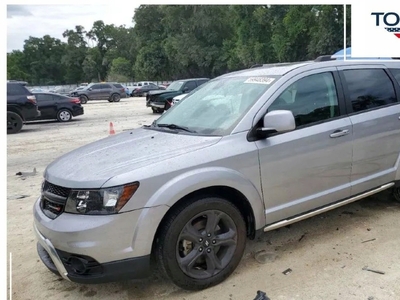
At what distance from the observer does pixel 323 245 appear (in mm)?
3420

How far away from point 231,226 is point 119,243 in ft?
3.00

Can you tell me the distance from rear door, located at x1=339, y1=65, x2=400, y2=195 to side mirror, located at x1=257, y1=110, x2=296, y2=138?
955mm

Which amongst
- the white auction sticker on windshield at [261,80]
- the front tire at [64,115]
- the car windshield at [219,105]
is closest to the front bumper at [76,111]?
the front tire at [64,115]

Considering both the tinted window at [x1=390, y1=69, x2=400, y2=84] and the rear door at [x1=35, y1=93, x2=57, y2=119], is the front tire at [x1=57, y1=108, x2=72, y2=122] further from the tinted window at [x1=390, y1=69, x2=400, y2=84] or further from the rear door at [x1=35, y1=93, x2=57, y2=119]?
the tinted window at [x1=390, y1=69, x2=400, y2=84]

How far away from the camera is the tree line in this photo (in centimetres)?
3756

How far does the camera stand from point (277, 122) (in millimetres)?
2891

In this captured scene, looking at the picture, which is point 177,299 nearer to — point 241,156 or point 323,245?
point 241,156

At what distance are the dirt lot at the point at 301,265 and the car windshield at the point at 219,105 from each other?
4.10 ft

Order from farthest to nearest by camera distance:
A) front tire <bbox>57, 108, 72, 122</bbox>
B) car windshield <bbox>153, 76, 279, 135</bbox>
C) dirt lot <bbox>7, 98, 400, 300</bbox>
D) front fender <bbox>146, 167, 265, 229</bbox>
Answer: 1. front tire <bbox>57, 108, 72, 122</bbox>
2. car windshield <bbox>153, 76, 279, 135</bbox>
3. dirt lot <bbox>7, 98, 400, 300</bbox>
4. front fender <bbox>146, 167, 265, 229</bbox>

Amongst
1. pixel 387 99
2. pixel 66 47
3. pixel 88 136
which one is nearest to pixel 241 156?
pixel 387 99

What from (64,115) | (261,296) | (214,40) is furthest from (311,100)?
(214,40)

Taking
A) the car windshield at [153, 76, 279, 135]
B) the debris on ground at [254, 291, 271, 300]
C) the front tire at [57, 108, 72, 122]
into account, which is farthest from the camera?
the front tire at [57, 108, 72, 122]

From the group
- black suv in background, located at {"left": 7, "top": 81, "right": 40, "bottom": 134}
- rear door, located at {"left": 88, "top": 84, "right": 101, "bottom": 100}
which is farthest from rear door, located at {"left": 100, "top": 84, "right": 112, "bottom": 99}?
black suv in background, located at {"left": 7, "top": 81, "right": 40, "bottom": 134}

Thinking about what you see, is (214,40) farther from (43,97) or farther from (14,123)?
(14,123)
